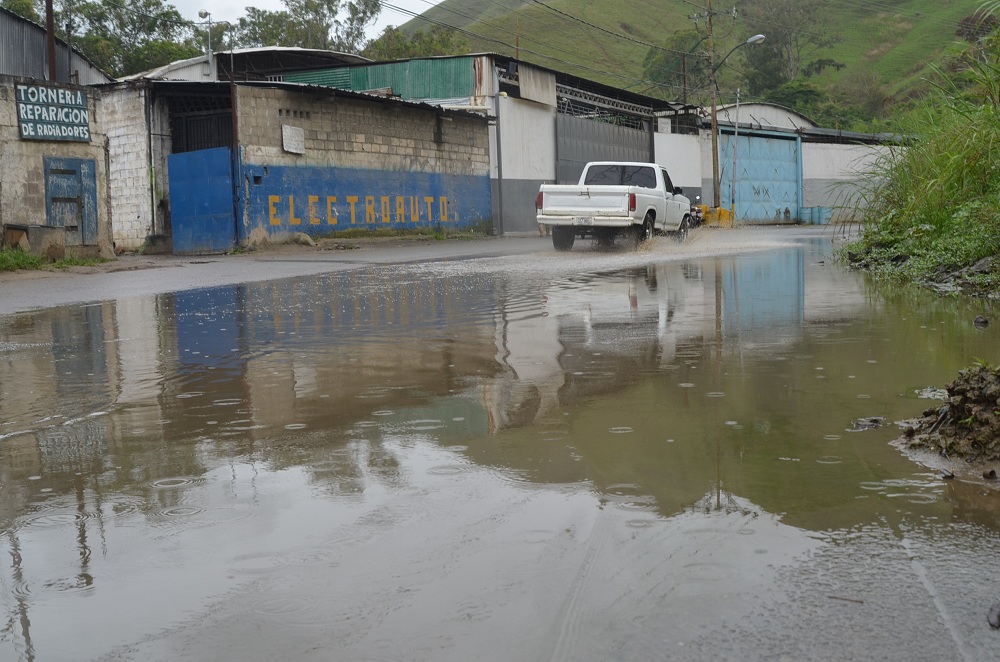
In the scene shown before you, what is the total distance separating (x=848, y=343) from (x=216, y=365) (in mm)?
4364

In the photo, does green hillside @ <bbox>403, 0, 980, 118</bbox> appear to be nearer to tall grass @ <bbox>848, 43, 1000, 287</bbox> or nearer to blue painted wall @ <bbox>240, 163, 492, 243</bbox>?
blue painted wall @ <bbox>240, 163, 492, 243</bbox>

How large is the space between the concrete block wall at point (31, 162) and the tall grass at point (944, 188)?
1580 cm

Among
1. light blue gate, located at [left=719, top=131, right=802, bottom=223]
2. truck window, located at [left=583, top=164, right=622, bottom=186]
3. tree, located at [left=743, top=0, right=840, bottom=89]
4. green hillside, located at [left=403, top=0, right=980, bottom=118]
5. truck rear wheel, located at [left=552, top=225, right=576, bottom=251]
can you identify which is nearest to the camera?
truck rear wheel, located at [left=552, top=225, right=576, bottom=251]

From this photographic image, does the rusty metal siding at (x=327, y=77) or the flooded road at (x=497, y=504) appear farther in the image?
the rusty metal siding at (x=327, y=77)

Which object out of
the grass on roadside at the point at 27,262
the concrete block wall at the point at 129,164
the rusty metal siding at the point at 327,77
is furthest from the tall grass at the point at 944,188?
the rusty metal siding at the point at 327,77

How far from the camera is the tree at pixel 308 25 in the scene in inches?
2899

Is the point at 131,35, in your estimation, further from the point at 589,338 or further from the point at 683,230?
the point at 589,338

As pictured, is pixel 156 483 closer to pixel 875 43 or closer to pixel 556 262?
pixel 556 262

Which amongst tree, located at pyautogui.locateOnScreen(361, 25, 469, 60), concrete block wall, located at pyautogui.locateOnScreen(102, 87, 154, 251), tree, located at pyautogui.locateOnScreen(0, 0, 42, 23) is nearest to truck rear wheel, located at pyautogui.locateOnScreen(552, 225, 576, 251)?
concrete block wall, located at pyautogui.locateOnScreen(102, 87, 154, 251)

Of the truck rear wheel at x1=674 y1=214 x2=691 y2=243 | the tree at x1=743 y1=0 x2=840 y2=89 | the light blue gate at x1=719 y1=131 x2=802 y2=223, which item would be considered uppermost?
the tree at x1=743 y1=0 x2=840 y2=89

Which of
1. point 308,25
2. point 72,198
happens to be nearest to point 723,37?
point 308,25

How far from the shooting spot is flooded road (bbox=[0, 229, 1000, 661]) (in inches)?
101

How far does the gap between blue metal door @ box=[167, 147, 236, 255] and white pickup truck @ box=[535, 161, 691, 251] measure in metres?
8.80

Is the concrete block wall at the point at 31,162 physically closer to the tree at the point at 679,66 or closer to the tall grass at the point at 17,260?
the tall grass at the point at 17,260
